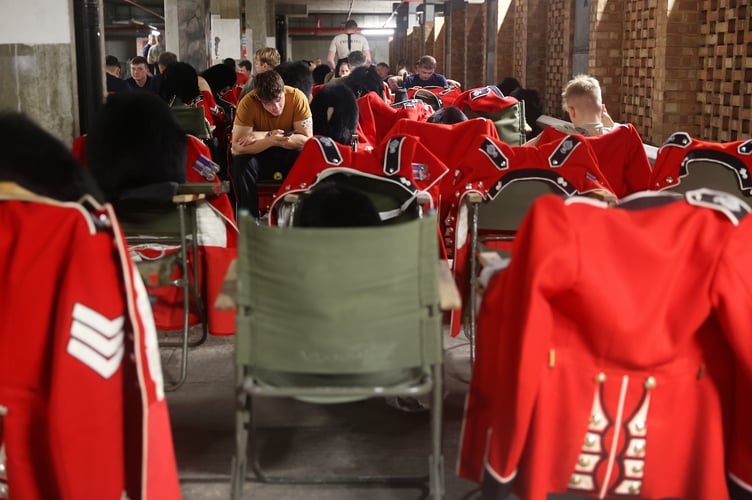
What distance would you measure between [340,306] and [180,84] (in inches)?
193

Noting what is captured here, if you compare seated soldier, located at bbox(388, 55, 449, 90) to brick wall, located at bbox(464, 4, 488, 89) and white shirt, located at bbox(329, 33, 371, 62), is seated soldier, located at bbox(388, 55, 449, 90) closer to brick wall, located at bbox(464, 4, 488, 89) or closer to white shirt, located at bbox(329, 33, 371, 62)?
white shirt, located at bbox(329, 33, 371, 62)

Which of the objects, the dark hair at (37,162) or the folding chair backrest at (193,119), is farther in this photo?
the folding chair backrest at (193,119)

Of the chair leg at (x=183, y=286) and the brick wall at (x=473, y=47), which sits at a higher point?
the brick wall at (x=473, y=47)

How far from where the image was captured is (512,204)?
3.49 meters

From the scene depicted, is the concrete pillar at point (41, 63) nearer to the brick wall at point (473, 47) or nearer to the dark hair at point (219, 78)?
the dark hair at point (219, 78)

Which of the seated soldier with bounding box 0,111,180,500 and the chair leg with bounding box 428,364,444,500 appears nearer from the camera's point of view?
the seated soldier with bounding box 0,111,180,500

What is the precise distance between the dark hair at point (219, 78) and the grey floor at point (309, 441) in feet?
17.5

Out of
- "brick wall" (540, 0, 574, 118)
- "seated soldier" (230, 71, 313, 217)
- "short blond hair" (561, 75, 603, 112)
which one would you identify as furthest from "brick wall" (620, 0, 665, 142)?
"seated soldier" (230, 71, 313, 217)

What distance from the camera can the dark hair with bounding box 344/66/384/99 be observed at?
7.63 m

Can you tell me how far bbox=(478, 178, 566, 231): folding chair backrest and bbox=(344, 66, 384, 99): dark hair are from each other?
4.22m

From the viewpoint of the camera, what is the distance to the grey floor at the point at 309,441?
2715 mm

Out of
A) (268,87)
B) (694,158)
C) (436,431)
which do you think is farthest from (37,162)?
(268,87)

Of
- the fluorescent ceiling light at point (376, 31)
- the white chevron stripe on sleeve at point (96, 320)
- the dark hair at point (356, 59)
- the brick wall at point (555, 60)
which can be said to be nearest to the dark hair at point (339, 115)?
the white chevron stripe on sleeve at point (96, 320)

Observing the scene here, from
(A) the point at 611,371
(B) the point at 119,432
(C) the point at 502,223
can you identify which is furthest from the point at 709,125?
(B) the point at 119,432
